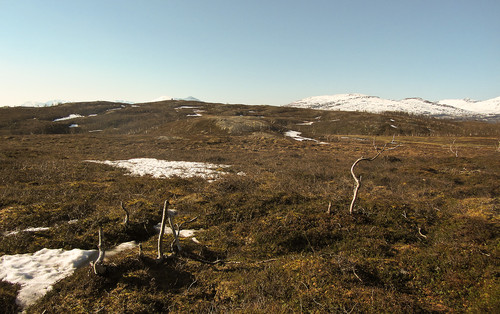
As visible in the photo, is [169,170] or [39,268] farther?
[169,170]

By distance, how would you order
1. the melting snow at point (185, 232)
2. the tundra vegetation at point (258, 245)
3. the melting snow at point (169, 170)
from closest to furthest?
the tundra vegetation at point (258, 245) < the melting snow at point (185, 232) < the melting snow at point (169, 170)

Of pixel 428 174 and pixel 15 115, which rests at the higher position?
pixel 15 115

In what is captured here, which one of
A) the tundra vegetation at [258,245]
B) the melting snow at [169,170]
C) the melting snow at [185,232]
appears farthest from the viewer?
the melting snow at [169,170]

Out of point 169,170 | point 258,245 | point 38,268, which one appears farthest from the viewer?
point 169,170

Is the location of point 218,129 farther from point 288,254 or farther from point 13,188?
point 288,254

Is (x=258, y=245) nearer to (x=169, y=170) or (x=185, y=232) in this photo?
(x=185, y=232)

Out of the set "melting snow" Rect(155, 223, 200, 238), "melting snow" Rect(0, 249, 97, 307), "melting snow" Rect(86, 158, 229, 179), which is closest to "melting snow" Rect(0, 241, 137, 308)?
"melting snow" Rect(0, 249, 97, 307)

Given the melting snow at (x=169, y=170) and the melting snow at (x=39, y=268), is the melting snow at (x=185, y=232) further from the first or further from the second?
the melting snow at (x=169, y=170)

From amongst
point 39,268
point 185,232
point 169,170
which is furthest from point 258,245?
point 169,170

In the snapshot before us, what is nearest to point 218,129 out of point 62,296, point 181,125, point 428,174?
point 181,125

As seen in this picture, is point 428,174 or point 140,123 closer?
point 428,174

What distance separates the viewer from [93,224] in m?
8.17

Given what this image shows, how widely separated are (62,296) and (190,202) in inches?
280

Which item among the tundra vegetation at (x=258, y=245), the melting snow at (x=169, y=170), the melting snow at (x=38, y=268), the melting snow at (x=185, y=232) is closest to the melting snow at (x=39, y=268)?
the melting snow at (x=38, y=268)
